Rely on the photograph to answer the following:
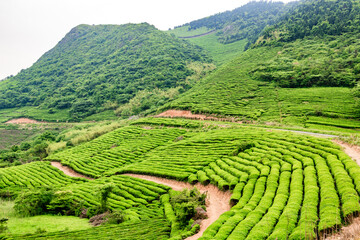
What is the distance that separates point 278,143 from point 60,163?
58237 mm

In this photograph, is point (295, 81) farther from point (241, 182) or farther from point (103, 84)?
point (103, 84)

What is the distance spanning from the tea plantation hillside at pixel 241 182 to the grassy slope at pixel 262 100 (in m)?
19.9

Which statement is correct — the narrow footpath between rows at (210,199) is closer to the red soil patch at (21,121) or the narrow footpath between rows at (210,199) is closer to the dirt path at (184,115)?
the dirt path at (184,115)

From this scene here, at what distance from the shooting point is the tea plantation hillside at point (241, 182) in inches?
729

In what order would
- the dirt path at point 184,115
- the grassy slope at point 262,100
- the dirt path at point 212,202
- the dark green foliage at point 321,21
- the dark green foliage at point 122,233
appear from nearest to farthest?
the dark green foliage at point 122,233 < the dirt path at point 212,202 < the grassy slope at point 262,100 < the dirt path at point 184,115 < the dark green foliage at point 321,21

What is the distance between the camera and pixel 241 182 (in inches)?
1184

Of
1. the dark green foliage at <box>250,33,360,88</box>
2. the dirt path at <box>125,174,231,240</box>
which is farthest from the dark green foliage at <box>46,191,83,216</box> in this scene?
the dark green foliage at <box>250,33,360,88</box>

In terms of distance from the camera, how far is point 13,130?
12275cm

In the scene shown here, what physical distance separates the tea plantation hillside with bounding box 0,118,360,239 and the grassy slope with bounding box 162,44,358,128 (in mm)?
19940

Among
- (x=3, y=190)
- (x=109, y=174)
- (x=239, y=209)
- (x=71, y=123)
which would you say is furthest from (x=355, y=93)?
(x=71, y=123)

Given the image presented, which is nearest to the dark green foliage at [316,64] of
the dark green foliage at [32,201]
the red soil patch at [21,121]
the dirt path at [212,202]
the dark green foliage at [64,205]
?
the dirt path at [212,202]

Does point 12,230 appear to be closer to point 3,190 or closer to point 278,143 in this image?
point 3,190

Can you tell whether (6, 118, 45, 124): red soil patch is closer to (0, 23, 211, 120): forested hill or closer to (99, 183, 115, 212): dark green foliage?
(0, 23, 211, 120): forested hill

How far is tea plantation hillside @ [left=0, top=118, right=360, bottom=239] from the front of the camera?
18516mm
